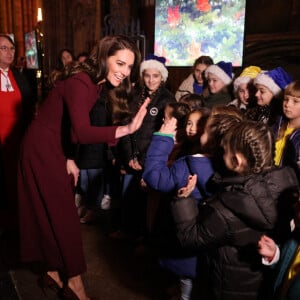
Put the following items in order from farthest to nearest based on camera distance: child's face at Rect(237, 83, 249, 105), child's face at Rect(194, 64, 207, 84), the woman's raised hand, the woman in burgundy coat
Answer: child's face at Rect(194, 64, 207, 84)
child's face at Rect(237, 83, 249, 105)
the woman in burgundy coat
the woman's raised hand

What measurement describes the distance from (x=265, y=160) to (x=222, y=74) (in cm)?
246

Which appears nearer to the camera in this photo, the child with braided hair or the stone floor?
the child with braided hair

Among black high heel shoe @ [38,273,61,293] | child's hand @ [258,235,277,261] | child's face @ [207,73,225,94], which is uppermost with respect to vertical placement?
child's face @ [207,73,225,94]

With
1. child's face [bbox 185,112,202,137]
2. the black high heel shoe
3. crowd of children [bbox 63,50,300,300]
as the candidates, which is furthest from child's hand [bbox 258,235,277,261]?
the black high heel shoe

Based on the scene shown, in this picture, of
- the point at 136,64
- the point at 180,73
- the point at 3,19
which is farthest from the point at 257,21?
the point at 3,19

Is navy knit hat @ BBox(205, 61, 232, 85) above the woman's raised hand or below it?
above

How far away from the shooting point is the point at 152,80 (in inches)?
136

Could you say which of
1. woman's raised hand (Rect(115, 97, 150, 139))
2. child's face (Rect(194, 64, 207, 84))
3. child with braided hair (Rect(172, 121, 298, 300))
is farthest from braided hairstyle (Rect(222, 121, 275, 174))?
child's face (Rect(194, 64, 207, 84))

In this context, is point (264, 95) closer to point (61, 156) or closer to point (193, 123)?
point (193, 123)

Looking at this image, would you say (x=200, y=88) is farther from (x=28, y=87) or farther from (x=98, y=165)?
(x=28, y=87)

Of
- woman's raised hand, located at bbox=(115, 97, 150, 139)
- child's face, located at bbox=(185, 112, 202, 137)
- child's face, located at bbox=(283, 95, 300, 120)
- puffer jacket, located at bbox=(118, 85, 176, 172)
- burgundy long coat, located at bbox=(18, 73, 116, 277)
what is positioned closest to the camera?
woman's raised hand, located at bbox=(115, 97, 150, 139)

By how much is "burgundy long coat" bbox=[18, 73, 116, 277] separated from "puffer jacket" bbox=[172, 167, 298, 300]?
88 cm

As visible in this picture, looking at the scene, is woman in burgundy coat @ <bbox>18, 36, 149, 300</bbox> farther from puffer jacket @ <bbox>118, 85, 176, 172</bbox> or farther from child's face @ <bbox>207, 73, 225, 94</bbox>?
child's face @ <bbox>207, 73, 225, 94</bbox>

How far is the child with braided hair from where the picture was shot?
1539 mm
